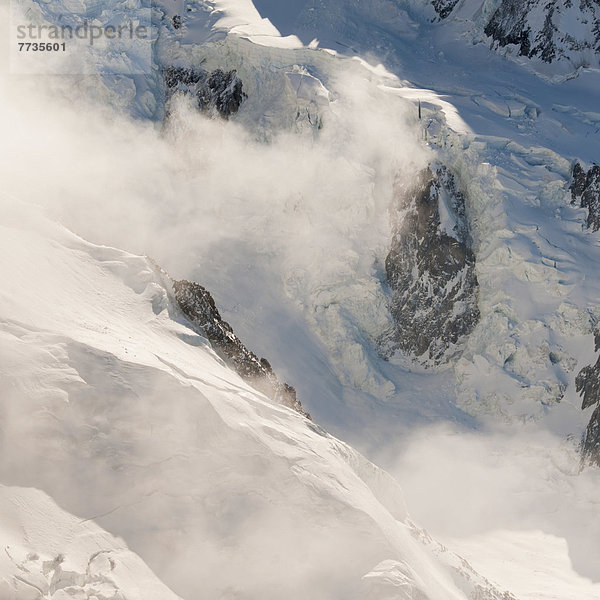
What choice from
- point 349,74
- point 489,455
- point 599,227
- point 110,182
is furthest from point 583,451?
point 110,182

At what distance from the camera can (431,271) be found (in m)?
38.2

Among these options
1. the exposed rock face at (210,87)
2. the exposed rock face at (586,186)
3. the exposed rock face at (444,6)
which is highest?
the exposed rock face at (444,6)

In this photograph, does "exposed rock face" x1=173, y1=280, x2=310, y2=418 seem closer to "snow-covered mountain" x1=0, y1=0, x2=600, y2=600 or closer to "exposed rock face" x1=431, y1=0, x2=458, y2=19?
"snow-covered mountain" x1=0, y1=0, x2=600, y2=600

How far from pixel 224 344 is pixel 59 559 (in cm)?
1066

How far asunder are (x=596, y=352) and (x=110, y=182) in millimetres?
25632

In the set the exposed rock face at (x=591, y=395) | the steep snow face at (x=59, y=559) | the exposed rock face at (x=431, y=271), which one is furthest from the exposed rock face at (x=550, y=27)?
the steep snow face at (x=59, y=559)

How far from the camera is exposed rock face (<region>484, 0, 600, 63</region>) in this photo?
149ft

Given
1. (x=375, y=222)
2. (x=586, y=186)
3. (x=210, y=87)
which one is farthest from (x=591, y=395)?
(x=210, y=87)

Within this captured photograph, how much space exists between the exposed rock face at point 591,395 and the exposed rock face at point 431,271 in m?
5.87

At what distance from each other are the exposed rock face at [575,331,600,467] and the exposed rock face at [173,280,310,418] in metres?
18.1

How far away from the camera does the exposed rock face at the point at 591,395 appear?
33.6 metres

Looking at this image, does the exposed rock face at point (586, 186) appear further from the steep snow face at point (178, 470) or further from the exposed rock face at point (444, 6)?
the steep snow face at point (178, 470)

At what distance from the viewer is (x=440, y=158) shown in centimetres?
3853

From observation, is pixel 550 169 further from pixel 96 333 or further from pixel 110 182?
pixel 96 333
